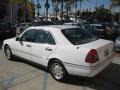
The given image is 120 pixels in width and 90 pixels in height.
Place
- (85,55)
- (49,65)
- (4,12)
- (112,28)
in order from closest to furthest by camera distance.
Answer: (85,55), (49,65), (112,28), (4,12)

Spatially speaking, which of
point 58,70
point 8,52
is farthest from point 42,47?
point 8,52

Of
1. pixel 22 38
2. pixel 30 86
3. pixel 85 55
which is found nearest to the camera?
pixel 85 55

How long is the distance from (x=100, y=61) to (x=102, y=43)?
0.70 meters

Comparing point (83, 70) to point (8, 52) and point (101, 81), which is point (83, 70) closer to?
point (101, 81)

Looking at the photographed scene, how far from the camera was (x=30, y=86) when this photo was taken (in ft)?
20.3

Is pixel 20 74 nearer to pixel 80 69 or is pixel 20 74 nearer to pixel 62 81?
pixel 62 81

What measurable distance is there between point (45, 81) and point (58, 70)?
550mm

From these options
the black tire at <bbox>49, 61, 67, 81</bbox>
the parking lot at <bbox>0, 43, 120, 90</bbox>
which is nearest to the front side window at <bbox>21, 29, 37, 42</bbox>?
the parking lot at <bbox>0, 43, 120, 90</bbox>

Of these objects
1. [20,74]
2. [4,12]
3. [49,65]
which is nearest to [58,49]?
[49,65]

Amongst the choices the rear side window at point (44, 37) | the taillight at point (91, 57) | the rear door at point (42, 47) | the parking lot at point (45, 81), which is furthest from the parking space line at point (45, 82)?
the taillight at point (91, 57)

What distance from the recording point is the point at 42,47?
689cm

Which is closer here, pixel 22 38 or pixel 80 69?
pixel 80 69

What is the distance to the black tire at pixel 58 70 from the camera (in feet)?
20.7

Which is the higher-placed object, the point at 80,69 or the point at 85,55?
the point at 85,55
